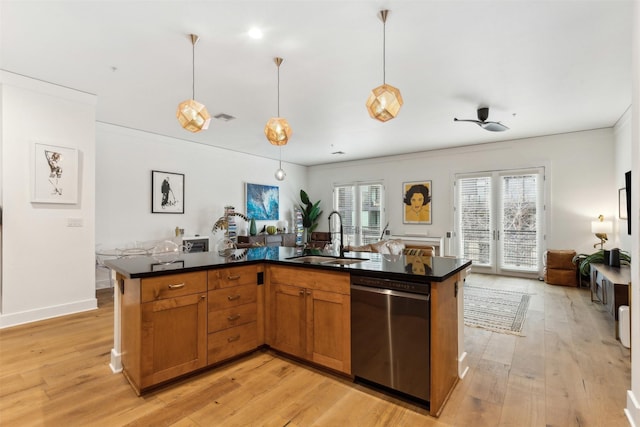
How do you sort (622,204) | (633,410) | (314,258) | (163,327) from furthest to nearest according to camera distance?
(622,204) → (314,258) → (163,327) → (633,410)

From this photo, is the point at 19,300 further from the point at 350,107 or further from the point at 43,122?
the point at 350,107

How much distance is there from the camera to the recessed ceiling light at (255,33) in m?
2.57

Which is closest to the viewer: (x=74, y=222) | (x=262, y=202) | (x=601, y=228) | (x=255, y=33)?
(x=255, y=33)

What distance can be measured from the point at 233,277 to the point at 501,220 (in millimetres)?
5873

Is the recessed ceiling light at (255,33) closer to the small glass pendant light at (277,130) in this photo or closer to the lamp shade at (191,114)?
the small glass pendant light at (277,130)

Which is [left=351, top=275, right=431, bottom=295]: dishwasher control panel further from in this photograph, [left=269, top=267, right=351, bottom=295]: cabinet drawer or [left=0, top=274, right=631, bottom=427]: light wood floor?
[left=0, top=274, right=631, bottom=427]: light wood floor

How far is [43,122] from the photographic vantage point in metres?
3.73

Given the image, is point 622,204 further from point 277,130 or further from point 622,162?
point 277,130

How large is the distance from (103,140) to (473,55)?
18.2 feet

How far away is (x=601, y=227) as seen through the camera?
16.7ft

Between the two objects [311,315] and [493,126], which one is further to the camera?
[493,126]

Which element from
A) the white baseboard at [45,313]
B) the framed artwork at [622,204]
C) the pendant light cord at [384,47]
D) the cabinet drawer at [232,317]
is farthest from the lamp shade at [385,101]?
the framed artwork at [622,204]

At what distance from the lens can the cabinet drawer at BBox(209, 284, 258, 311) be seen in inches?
95.6

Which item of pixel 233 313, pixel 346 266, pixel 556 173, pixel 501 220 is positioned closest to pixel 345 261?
pixel 346 266
